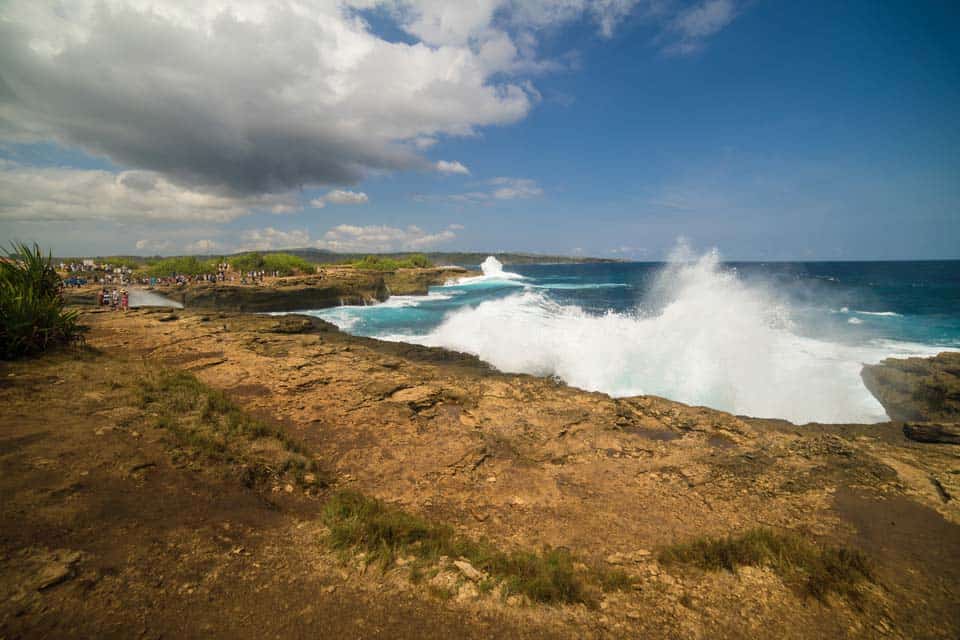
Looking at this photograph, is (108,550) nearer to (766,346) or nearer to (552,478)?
(552,478)

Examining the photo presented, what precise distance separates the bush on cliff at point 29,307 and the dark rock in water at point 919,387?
20.2 metres

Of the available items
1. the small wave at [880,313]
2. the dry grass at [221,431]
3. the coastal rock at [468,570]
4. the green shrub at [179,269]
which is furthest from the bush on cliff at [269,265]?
the small wave at [880,313]

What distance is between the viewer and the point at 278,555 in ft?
11.1

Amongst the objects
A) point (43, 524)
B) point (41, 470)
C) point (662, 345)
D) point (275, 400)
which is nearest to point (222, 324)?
point (275, 400)

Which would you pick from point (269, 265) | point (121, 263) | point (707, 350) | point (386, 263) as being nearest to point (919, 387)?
point (707, 350)

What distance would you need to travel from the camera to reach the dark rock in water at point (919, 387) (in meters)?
9.58

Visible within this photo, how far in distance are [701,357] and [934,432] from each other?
5.89 metres

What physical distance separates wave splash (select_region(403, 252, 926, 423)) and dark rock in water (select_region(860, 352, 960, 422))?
371mm

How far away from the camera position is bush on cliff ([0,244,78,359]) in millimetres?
6824

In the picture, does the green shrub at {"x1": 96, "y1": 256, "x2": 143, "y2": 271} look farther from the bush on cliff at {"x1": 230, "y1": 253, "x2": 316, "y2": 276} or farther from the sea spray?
the sea spray

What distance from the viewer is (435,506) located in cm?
504

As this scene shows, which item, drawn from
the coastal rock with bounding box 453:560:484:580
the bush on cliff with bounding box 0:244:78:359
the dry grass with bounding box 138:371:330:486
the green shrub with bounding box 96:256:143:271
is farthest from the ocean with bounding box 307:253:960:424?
the green shrub with bounding box 96:256:143:271

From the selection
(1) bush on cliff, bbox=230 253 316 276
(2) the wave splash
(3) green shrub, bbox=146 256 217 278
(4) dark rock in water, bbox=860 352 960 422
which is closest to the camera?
(4) dark rock in water, bbox=860 352 960 422

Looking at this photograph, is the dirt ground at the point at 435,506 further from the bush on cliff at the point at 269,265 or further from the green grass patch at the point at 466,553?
the bush on cliff at the point at 269,265
